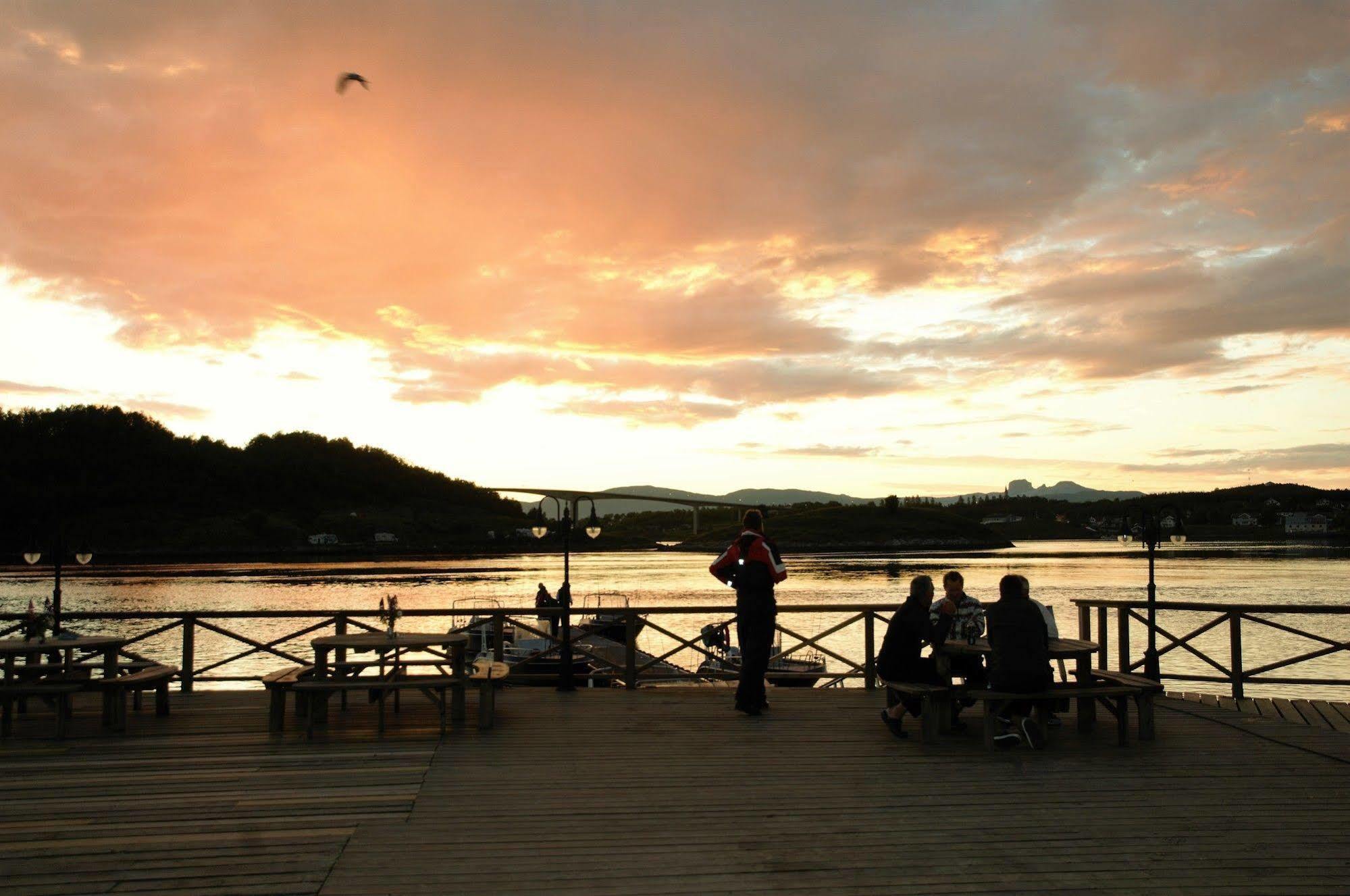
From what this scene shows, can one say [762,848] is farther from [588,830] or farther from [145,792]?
[145,792]

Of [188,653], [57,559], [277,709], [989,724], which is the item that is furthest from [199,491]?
[989,724]

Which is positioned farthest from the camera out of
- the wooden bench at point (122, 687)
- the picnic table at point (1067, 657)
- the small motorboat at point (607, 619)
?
the small motorboat at point (607, 619)

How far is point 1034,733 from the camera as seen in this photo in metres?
8.09

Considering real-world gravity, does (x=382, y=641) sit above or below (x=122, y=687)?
above

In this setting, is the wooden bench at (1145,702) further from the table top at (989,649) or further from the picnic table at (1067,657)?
the table top at (989,649)

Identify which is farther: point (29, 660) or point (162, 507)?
point (162, 507)

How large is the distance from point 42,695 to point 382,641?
2793mm

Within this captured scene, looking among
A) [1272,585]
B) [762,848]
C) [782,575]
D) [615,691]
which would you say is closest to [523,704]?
[615,691]

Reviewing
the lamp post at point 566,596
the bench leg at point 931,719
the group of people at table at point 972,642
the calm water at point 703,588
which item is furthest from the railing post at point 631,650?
the calm water at point 703,588

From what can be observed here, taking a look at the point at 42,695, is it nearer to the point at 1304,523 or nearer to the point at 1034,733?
the point at 1034,733

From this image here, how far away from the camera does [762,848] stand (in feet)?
17.5

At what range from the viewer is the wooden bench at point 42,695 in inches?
325

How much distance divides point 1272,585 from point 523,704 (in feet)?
236

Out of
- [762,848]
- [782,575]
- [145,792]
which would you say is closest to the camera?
[762,848]
